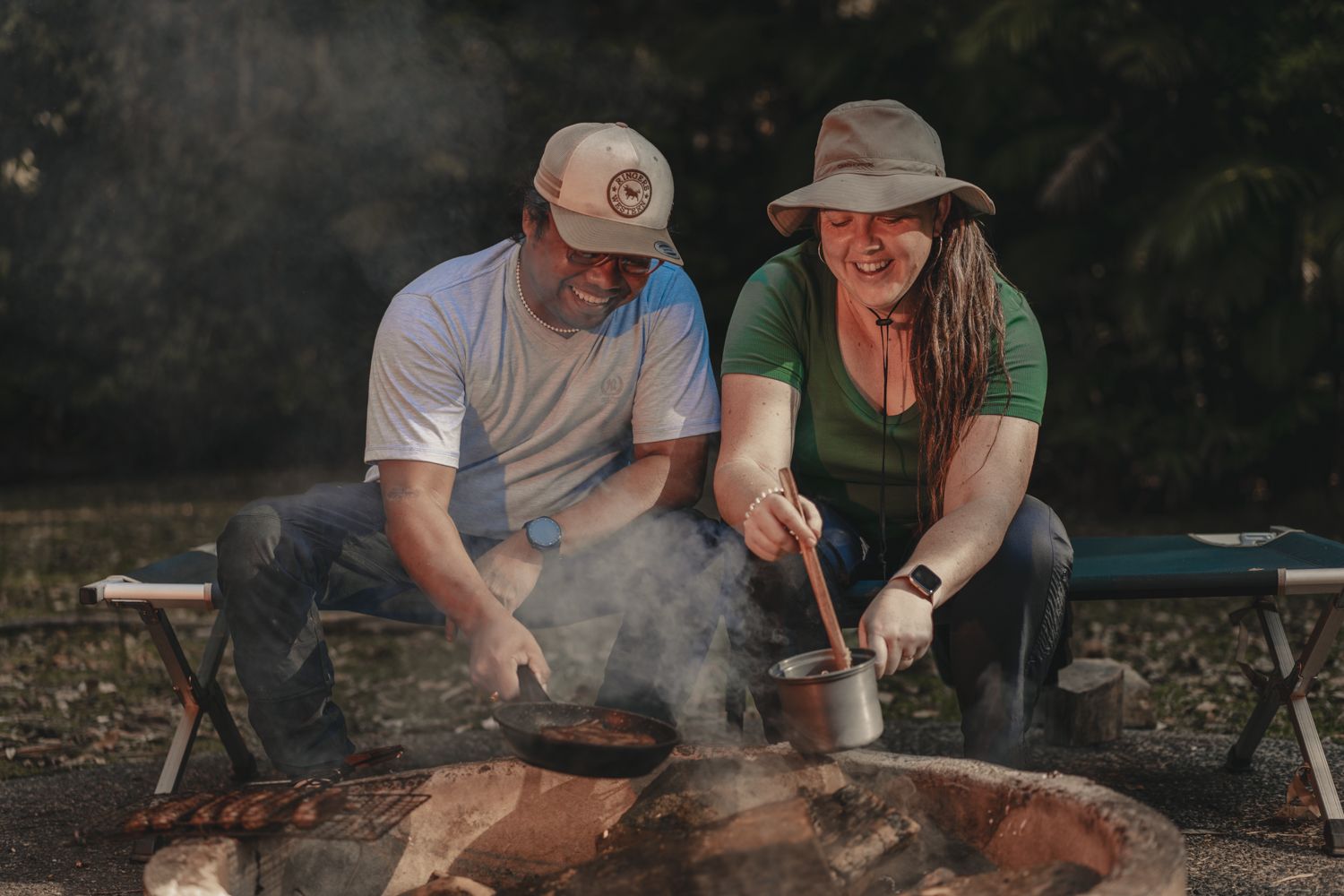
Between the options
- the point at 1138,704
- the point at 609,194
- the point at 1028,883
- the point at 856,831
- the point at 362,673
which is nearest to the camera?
the point at 1028,883

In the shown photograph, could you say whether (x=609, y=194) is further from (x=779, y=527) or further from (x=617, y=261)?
(x=779, y=527)

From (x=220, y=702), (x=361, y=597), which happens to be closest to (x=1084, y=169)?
(x=361, y=597)

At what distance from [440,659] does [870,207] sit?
3517 mm

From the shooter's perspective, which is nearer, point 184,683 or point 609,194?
point 609,194

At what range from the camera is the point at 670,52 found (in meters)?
12.7

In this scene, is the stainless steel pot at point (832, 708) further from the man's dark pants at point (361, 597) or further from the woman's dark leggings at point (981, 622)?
the man's dark pants at point (361, 597)

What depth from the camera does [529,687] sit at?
2160mm

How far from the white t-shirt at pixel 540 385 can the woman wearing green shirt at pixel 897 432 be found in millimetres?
220

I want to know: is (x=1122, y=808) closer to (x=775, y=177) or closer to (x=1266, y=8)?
(x=1266, y=8)

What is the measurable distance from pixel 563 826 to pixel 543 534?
740 mm

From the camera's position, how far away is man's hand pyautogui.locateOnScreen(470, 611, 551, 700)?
2131mm

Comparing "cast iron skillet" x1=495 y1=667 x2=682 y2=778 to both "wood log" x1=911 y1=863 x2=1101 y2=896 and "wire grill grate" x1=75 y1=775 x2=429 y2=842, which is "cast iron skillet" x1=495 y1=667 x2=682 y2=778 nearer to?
"wire grill grate" x1=75 y1=775 x2=429 y2=842

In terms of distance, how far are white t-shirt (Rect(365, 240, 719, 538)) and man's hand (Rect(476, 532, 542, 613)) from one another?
173 millimetres

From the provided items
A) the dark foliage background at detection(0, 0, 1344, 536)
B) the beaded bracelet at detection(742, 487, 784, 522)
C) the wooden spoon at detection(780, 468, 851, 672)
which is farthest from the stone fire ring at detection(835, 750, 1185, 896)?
the dark foliage background at detection(0, 0, 1344, 536)
